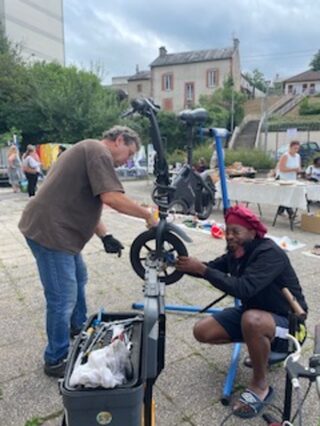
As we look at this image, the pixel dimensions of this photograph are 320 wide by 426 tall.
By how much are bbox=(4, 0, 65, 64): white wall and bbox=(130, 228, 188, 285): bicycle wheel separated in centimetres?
2875

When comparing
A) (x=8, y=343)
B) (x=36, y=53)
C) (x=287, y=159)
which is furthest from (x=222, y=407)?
(x=36, y=53)

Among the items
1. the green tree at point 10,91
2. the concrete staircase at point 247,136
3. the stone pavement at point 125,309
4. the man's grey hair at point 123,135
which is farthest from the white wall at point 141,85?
the man's grey hair at point 123,135

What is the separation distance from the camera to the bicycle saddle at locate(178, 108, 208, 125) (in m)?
2.64

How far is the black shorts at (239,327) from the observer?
1947 millimetres

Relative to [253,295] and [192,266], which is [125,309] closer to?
[192,266]

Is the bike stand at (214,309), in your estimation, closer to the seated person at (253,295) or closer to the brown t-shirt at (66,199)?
the seated person at (253,295)

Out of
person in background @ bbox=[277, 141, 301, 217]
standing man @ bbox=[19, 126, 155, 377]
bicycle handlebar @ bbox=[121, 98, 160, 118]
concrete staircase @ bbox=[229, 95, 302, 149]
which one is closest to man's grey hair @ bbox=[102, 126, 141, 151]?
standing man @ bbox=[19, 126, 155, 377]

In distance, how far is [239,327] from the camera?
2.10m

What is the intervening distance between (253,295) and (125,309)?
1521 mm

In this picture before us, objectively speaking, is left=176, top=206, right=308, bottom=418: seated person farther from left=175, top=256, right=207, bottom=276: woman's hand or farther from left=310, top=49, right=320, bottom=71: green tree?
left=310, top=49, right=320, bottom=71: green tree

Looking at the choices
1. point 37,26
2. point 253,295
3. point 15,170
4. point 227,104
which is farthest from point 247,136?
point 253,295

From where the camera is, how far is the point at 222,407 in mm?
1946

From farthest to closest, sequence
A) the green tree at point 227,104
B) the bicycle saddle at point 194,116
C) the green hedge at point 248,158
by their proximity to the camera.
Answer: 1. the green tree at point 227,104
2. the green hedge at point 248,158
3. the bicycle saddle at point 194,116

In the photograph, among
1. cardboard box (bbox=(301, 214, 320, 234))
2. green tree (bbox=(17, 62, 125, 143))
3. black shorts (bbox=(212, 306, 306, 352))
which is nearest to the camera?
black shorts (bbox=(212, 306, 306, 352))
